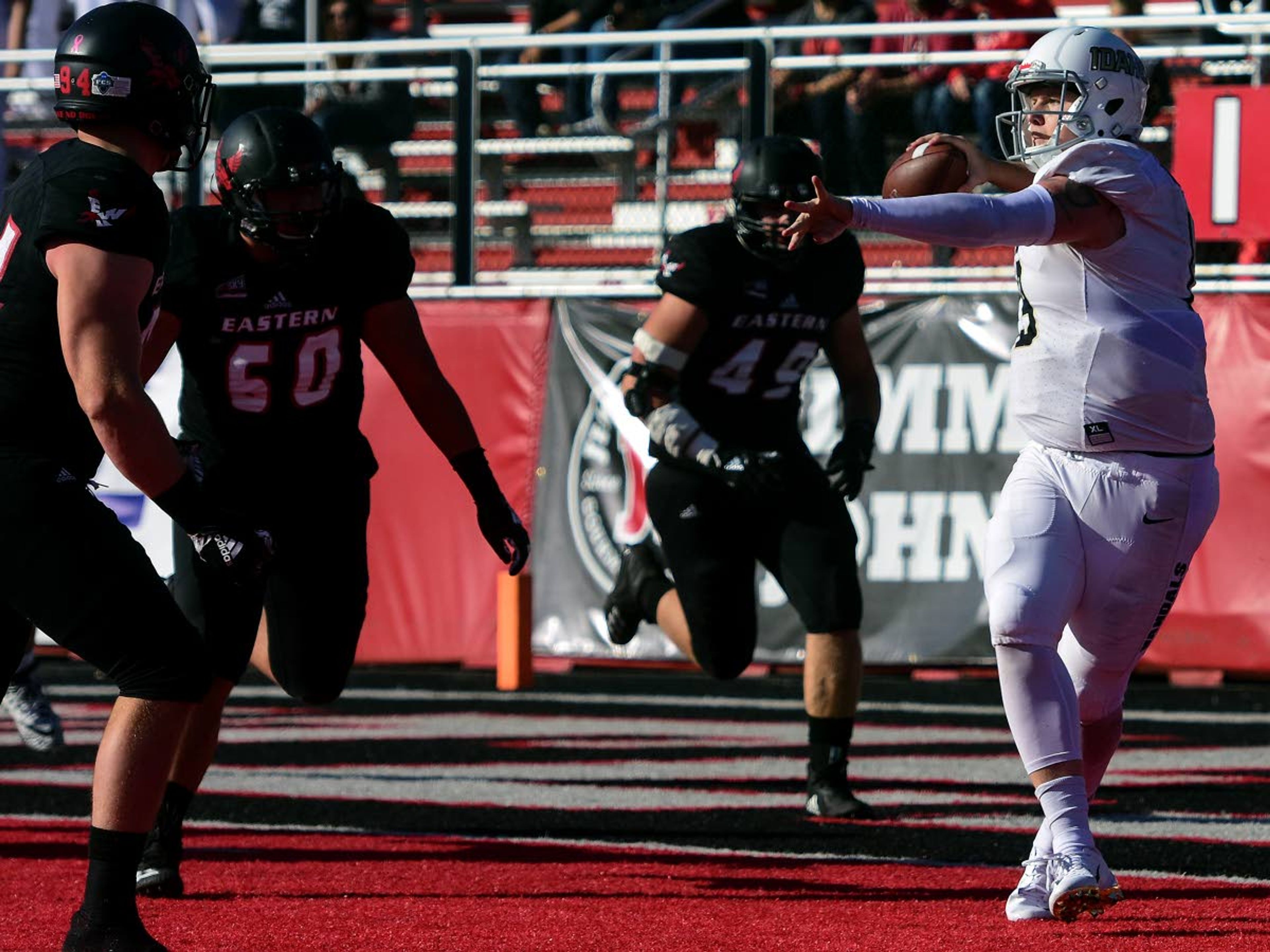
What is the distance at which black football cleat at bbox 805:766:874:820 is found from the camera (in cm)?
570

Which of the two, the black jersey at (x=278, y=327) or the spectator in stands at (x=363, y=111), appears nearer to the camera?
the black jersey at (x=278, y=327)

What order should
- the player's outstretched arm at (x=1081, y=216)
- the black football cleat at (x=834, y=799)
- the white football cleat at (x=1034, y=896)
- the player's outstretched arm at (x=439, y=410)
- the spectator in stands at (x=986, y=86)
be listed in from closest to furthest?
the player's outstretched arm at (x=1081, y=216), the white football cleat at (x=1034, y=896), the player's outstretched arm at (x=439, y=410), the black football cleat at (x=834, y=799), the spectator in stands at (x=986, y=86)

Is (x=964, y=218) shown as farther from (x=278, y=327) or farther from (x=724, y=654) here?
(x=724, y=654)

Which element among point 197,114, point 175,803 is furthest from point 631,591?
point 197,114

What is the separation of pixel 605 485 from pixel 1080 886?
5.95m

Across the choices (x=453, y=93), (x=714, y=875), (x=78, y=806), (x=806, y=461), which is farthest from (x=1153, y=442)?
(x=453, y=93)

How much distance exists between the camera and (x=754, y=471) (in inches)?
227

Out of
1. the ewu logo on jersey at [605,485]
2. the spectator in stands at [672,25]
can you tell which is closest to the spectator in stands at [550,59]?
the spectator in stands at [672,25]

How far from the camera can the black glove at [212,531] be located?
146 inches

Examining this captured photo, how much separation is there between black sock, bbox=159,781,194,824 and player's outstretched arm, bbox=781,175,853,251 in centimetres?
190

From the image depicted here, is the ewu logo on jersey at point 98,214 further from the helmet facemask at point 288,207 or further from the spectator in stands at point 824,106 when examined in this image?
the spectator in stands at point 824,106

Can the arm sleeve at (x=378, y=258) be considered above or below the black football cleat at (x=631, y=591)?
above

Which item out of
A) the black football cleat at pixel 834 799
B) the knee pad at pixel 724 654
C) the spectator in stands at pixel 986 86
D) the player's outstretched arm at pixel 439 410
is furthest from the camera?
the spectator in stands at pixel 986 86

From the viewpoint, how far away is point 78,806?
5.94 m
